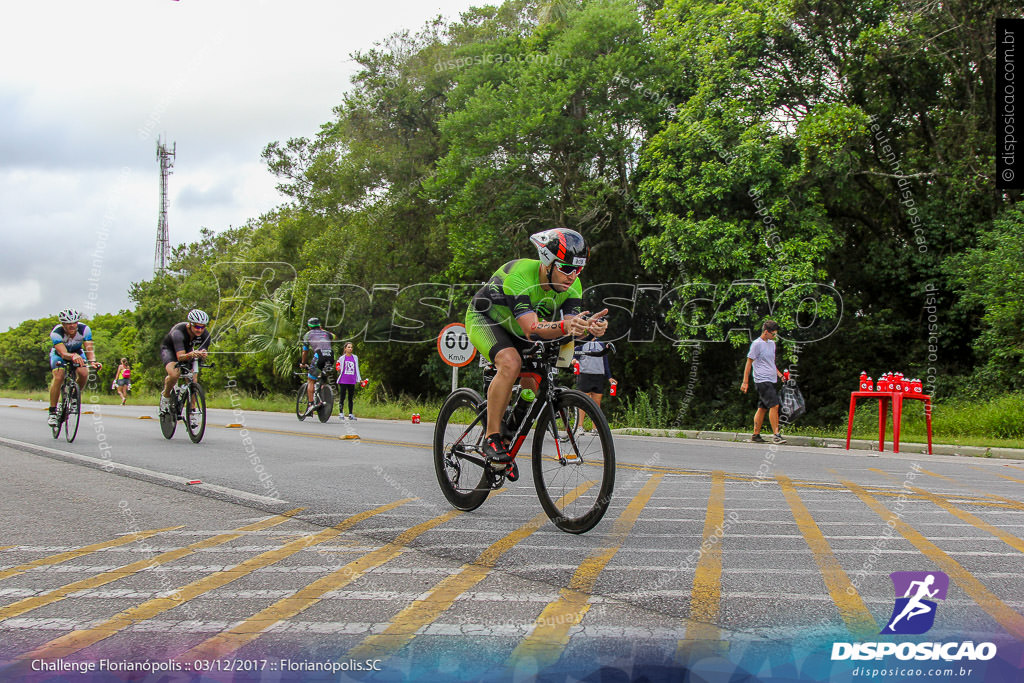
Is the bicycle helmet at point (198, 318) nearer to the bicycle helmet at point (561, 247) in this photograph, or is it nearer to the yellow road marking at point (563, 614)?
the bicycle helmet at point (561, 247)

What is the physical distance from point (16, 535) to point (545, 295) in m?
3.63

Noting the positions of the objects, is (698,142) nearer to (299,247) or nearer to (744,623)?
(744,623)

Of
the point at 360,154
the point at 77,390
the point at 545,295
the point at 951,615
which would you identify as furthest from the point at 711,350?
the point at 951,615

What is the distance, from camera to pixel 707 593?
12.2 ft

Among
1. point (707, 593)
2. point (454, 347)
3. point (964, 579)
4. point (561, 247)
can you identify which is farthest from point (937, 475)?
point (454, 347)

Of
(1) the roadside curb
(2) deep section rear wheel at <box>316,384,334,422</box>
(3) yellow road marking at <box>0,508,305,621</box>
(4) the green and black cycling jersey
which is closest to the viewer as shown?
(3) yellow road marking at <box>0,508,305,621</box>

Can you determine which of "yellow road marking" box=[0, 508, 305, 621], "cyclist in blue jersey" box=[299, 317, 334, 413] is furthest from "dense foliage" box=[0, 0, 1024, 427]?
"yellow road marking" box=[0, 508, 305, 621]

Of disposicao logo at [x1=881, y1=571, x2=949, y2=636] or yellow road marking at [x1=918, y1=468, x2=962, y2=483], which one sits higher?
yellow road marking at [x1=918, y1=468, x2=962, y2=483]

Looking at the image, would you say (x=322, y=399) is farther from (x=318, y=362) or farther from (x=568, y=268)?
(x=568, y=268)

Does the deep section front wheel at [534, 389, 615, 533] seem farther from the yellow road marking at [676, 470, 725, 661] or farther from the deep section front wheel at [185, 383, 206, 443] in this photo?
the deep section front wheel at [185, 383, 206, 443]

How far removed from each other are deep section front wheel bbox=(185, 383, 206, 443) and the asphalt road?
3419mm

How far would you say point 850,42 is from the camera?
21672mm

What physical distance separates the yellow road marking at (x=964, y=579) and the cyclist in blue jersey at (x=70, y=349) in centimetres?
1048

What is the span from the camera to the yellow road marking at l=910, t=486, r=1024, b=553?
→ 4.94 metres
